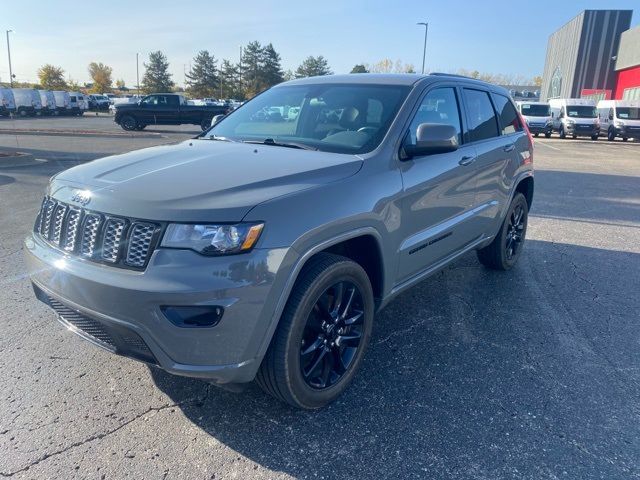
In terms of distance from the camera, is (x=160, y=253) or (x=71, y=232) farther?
(x=71, y=232)

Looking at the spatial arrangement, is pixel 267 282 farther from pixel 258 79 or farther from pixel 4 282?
pixel 258 79

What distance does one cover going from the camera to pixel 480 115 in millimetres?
4527

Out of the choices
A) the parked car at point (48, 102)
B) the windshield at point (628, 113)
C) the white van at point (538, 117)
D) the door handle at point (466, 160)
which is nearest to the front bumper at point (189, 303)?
the door handle at point (466, 160)

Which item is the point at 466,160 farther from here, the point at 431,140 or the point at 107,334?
the point at 107,334

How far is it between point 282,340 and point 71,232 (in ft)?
4.05

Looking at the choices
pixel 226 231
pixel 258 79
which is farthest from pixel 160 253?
pixel 258 79

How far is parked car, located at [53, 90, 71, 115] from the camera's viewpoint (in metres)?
43.0

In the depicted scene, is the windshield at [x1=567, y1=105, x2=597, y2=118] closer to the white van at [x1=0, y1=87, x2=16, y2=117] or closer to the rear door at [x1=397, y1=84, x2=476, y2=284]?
the rear door at [x1=397, y1=84, x2=476, y2=284]

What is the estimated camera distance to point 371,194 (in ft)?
9.59

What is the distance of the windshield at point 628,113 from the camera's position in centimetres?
2780

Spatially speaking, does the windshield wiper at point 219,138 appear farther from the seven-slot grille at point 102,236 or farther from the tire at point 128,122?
the tire at point 128,122

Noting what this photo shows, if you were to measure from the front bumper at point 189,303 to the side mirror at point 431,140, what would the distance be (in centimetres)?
130

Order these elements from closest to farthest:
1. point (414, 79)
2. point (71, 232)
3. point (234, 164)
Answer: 1. point (71, 232)
2. point (234, 164)
3. point (414, 79)

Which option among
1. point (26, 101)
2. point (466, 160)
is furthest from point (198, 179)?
point (26, 101)
